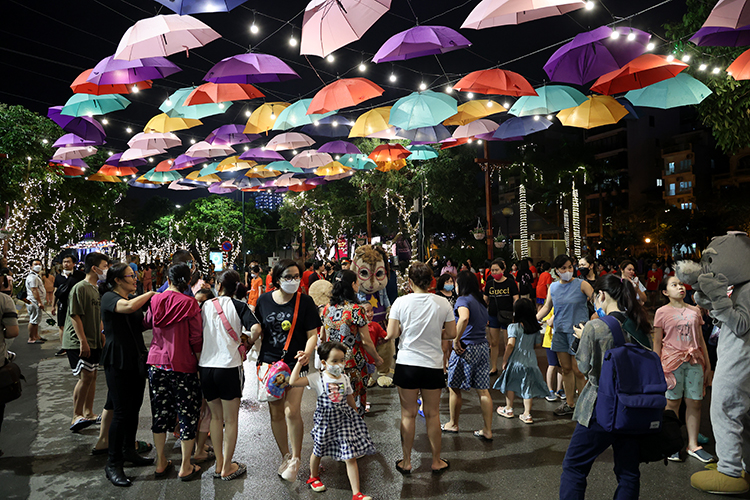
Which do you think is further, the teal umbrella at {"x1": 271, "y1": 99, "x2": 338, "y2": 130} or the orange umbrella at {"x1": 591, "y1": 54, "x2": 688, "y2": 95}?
the teal umbrella at {"x1": 271, "y1": 99, "x2": 338, "y2": 130}

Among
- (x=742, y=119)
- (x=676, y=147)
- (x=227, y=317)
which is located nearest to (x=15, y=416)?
(x=227, y=317)

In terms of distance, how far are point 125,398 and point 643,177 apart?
57.5 meters

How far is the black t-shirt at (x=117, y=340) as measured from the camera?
15.1ft

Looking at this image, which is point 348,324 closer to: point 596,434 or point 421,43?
point 596,434

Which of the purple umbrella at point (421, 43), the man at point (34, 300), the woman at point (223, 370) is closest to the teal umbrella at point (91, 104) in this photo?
the man at point (34, 300)

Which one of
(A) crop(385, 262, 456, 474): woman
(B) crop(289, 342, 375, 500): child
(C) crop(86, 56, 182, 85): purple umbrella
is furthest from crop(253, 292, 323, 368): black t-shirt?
(C) crop(86, 56, 182, 85): purple umbrella

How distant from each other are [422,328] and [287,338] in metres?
1.23

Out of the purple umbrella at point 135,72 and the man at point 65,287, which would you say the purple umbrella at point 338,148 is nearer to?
the purple umbrella at point 135,72

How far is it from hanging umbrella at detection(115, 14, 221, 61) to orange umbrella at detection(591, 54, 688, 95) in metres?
5.68

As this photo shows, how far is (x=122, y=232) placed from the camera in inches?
2371

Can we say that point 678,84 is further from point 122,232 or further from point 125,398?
point 122,232

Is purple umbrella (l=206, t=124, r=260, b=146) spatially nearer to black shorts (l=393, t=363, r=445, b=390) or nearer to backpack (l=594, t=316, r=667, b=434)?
black shorts (l=393, t=363, r=445, b=390)

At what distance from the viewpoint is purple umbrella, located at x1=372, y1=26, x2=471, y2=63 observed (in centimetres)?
721

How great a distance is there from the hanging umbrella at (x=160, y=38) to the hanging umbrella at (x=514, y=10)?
3.56 metres
